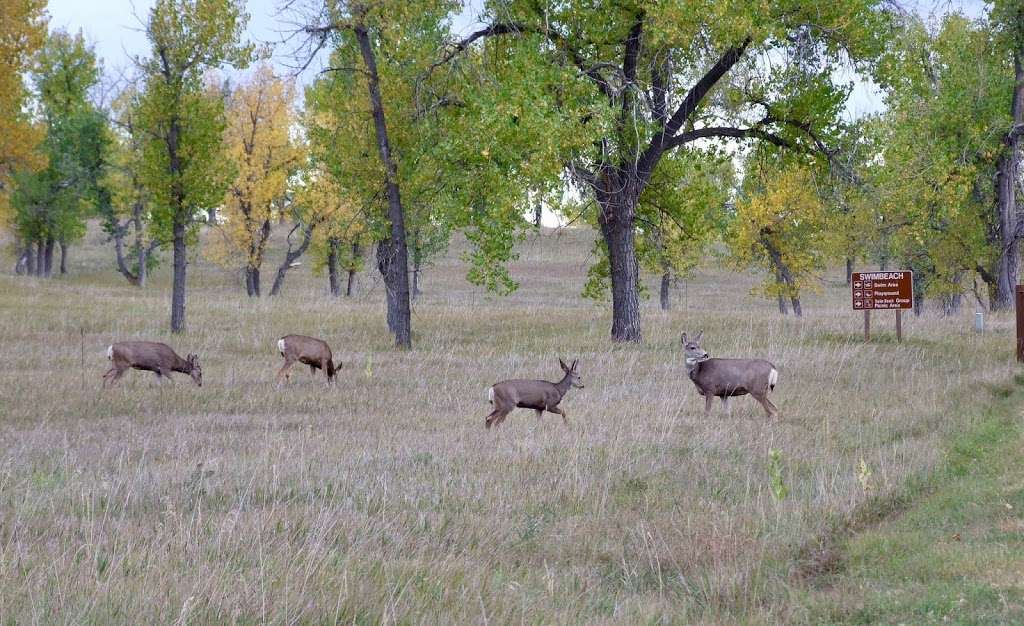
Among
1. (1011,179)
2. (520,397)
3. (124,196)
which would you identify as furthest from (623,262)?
(124,196)

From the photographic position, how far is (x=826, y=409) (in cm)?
1405

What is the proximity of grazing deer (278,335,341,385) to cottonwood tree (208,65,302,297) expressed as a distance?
33488 mm

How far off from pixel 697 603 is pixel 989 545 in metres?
2.46

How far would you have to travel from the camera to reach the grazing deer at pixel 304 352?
57.2 ft

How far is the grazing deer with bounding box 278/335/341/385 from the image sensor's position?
17.4 meters

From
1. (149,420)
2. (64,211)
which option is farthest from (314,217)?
(149,420)

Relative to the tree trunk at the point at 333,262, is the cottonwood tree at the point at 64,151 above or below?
above

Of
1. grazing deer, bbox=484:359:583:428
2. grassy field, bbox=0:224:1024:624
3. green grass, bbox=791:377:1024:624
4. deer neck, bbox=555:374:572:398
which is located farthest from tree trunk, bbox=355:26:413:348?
green grass, bbox=791:377:1024:624

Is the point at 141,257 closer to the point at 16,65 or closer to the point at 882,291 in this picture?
the point at 16,65

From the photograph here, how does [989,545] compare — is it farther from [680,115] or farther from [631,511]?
[680,115]

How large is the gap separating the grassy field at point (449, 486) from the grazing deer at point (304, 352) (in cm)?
44

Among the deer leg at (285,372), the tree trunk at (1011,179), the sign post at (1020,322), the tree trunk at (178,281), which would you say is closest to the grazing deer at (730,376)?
the deer leg at (285,372)

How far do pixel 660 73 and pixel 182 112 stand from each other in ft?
41.9

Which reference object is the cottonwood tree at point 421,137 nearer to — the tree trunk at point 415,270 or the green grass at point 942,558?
the tree trunk at point 415,270
